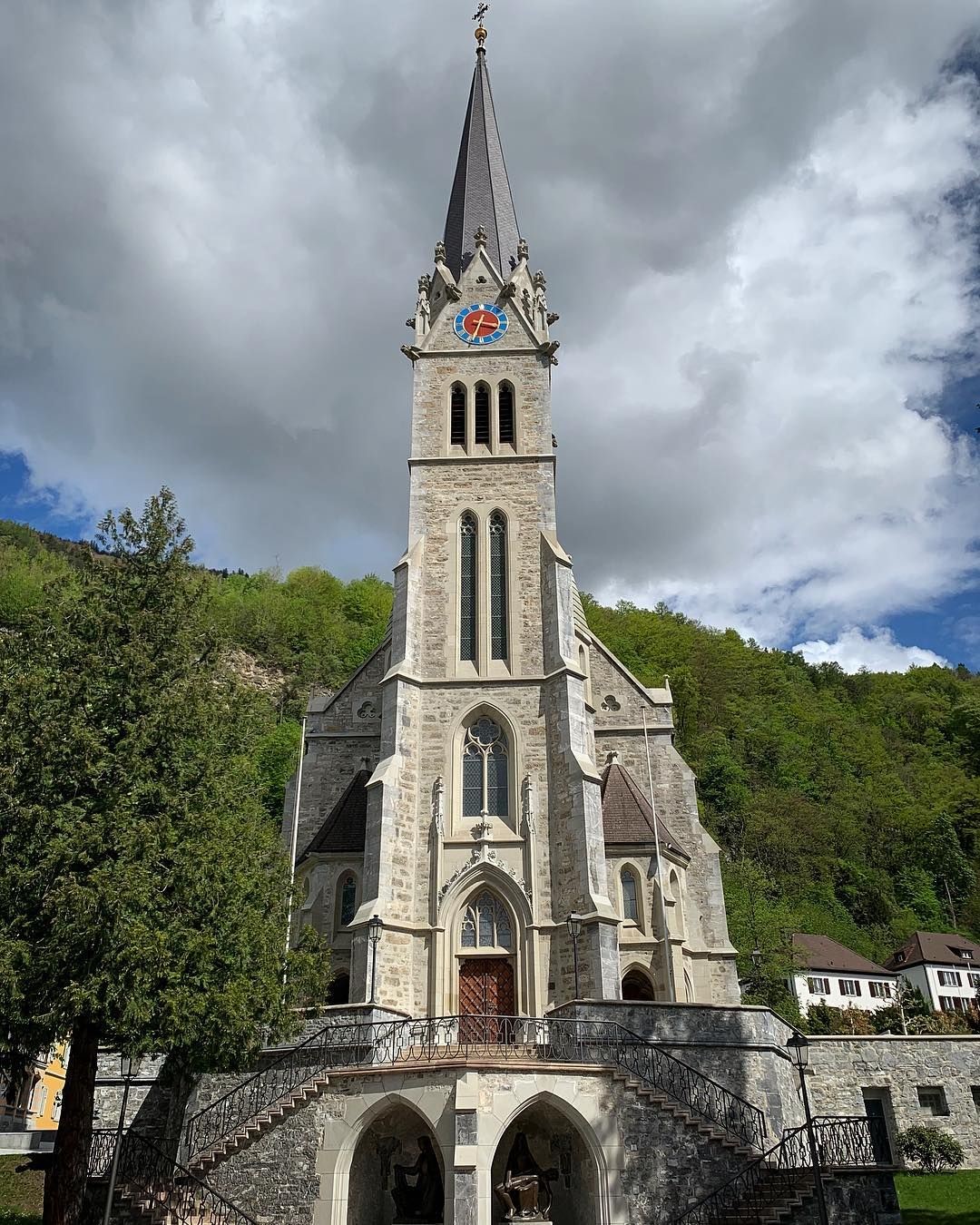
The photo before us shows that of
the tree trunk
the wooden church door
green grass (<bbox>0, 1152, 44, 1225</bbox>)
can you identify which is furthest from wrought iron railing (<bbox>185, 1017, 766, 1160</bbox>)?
the wooden church door

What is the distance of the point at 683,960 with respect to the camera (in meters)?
28.7

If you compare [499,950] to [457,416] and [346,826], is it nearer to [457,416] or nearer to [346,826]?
[346,826]

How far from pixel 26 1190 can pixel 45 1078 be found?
26.3 metres

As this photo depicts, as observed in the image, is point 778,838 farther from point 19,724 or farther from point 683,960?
point 19,724

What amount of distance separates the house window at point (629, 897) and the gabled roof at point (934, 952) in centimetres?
3624

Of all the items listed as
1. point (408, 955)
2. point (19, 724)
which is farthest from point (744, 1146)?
point (19, 724)

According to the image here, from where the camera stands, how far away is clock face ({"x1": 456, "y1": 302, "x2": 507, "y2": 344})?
114ft

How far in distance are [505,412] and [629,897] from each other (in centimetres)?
1611

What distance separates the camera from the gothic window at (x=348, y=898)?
28219mm

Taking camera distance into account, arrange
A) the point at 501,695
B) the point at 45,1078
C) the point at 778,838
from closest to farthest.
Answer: the point at 501,695, the point at 45,1078, the point at 778,838

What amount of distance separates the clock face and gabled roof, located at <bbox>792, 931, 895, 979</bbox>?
121 feet

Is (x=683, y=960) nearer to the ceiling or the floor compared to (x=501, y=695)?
nearer to the floor

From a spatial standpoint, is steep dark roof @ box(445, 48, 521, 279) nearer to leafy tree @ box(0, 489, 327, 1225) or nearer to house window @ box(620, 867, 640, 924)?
house window @ box(620, 867, 640, 924)

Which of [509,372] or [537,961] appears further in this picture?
[509,372]
